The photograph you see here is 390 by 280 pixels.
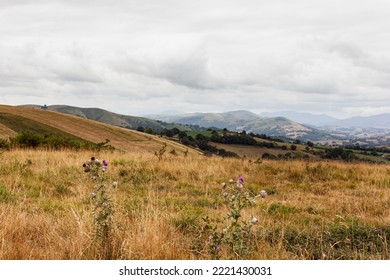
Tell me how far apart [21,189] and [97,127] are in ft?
194

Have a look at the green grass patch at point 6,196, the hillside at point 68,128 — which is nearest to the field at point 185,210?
the green grass patch at point 6,196

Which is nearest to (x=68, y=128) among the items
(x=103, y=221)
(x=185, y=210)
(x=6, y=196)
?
(x=6, y=196)

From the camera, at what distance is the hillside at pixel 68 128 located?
51375 millimetres

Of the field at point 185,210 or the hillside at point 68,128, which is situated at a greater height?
the hillside at point 68,128

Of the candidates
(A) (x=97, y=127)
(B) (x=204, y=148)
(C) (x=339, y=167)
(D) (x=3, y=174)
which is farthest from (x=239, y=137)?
(D) (x=3, y=174)

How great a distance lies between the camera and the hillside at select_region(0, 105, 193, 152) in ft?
169

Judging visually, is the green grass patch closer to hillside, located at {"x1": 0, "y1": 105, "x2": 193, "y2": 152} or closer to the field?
the field

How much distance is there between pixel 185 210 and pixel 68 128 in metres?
55.6

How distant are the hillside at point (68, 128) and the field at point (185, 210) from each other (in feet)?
112

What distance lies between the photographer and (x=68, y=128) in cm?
5841

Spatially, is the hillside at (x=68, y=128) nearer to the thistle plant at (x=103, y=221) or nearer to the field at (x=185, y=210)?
the field at (x=185, y=210)

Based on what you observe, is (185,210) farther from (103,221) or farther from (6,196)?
(6,196)

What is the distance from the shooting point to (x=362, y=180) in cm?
1342

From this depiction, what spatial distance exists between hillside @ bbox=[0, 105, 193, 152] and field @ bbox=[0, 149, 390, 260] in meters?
34.1
